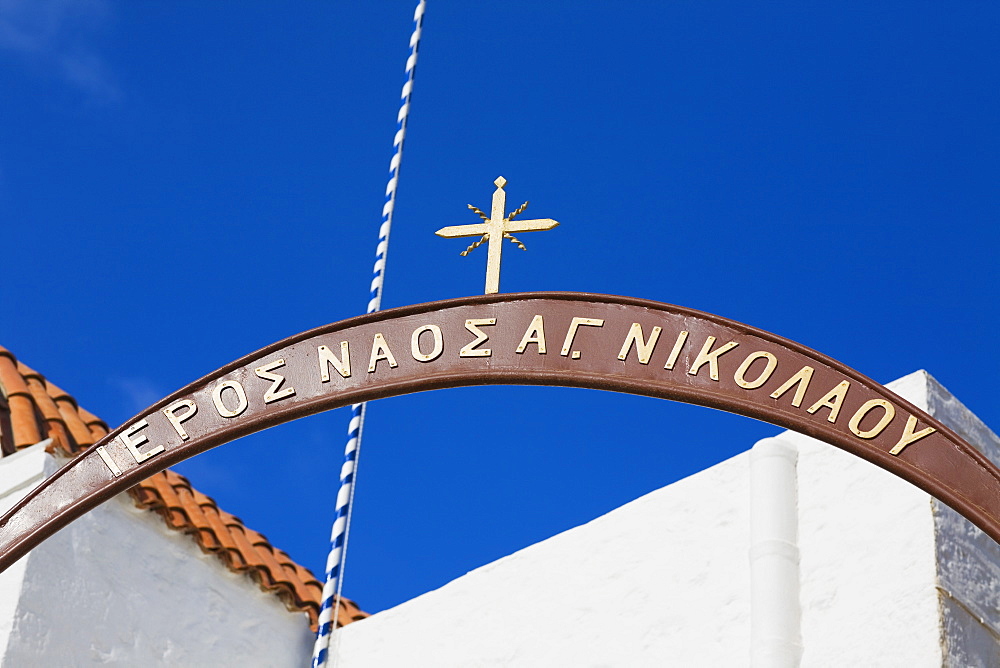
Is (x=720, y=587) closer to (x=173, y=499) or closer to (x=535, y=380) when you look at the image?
Result: (x=535, y=380)

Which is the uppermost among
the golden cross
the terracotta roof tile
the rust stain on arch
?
the terracotta roof tile

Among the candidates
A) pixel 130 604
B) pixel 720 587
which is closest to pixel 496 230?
pixel 720 587

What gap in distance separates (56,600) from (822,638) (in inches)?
167

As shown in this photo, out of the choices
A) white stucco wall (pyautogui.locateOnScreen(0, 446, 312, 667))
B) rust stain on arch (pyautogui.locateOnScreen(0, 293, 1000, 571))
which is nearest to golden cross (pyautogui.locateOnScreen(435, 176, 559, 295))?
rust stain on arch (pyautogui.locateOnScreen(0, 293, 1000, 571))

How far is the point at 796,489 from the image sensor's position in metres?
7.65

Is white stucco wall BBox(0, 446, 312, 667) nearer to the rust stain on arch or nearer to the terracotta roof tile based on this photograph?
the terracotta roof tile

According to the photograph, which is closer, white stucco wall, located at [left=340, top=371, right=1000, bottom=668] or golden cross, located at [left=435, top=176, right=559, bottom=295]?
golden cross, located at [left=435, top=176, right=559, bottom=295]

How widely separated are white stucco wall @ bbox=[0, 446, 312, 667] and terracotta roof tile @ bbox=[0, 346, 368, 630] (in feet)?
0.27

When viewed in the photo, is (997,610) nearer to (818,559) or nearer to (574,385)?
(818,559)

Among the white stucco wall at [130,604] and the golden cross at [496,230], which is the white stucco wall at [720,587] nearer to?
the white stucco wall at [130,604]

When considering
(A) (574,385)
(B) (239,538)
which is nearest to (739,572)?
(A) (574,385)

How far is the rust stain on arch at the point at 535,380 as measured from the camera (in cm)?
464

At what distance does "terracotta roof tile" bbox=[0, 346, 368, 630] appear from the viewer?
9.06 meters

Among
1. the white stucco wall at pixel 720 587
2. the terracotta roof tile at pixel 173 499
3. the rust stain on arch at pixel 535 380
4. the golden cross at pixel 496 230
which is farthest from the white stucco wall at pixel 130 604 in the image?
the golden cross at pixel 496 230
